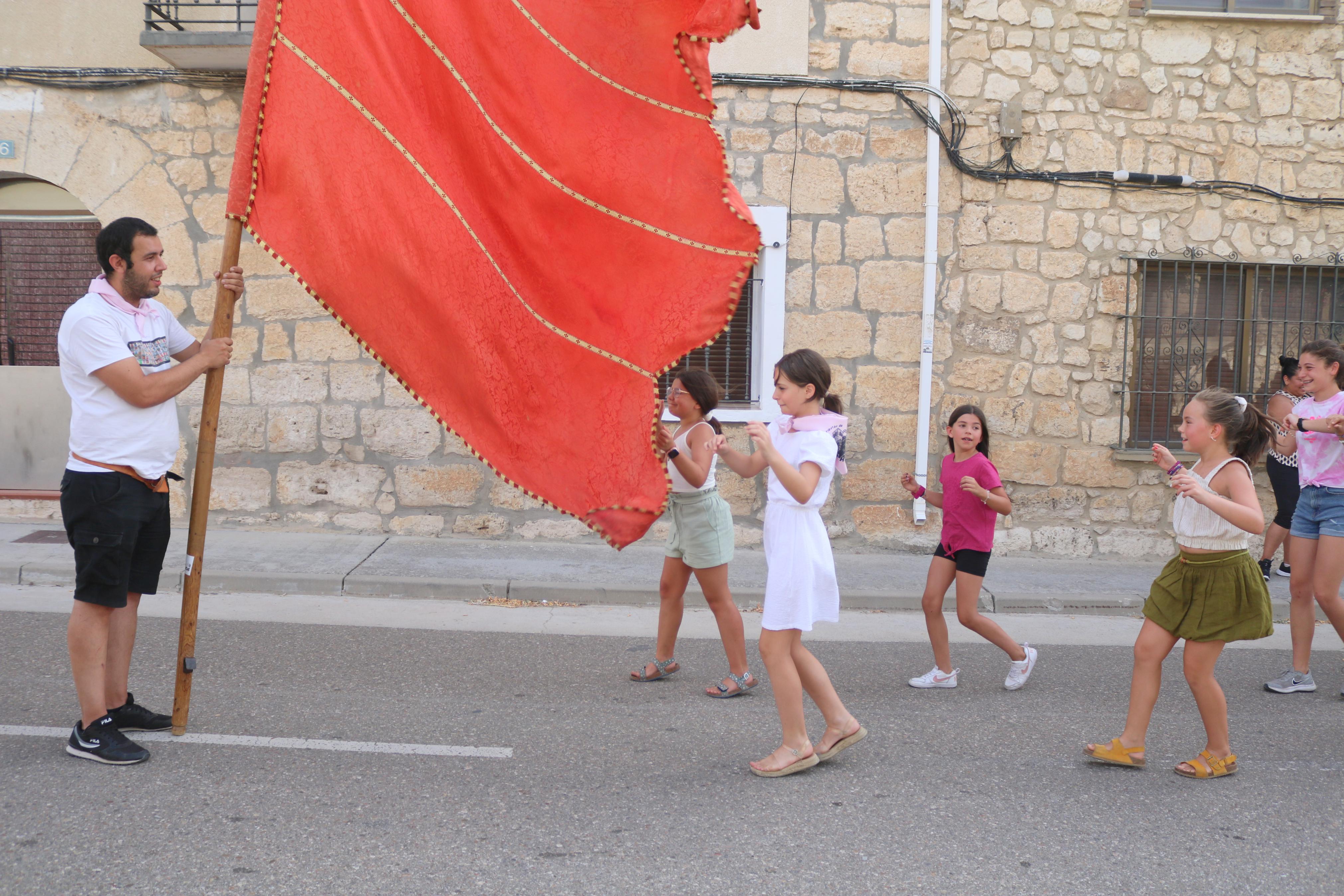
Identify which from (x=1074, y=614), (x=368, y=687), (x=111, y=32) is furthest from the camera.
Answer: (x=111, y=32)

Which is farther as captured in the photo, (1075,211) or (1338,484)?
(1075,211)

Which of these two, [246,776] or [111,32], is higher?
[111,32]

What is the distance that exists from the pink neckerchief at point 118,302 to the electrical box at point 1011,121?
23.1 feet

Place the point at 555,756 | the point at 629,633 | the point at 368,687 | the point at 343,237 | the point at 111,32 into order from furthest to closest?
the point at 111,32, the point at 629,633, the point at 368,687, the point at 555,756, the point at 343,237

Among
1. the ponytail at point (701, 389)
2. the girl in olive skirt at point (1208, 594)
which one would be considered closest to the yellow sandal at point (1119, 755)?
the girl in olive skirt at point (1208, 594)

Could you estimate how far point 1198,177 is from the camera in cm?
888

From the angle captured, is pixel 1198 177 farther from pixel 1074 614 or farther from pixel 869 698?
pixel 869 698

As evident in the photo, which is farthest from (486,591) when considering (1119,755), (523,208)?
(1119,755)

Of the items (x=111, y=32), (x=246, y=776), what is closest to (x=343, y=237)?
(x=246, y=776)

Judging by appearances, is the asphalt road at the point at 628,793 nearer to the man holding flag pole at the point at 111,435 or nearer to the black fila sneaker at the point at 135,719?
the black fila sneaker at the point at 135,719

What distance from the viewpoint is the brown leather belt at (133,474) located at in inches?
150

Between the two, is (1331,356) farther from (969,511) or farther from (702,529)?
(702,529)

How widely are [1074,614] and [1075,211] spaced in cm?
356

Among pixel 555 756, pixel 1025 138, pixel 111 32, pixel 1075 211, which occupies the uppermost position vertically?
pixel 111 32
